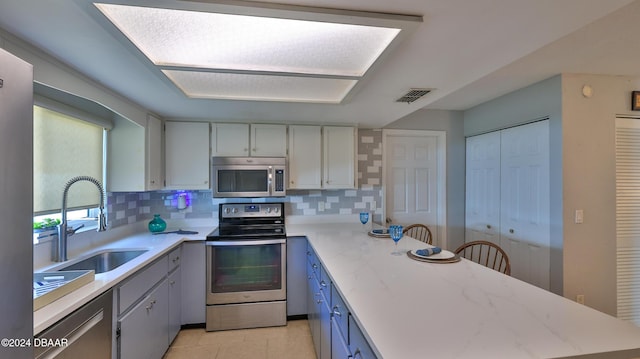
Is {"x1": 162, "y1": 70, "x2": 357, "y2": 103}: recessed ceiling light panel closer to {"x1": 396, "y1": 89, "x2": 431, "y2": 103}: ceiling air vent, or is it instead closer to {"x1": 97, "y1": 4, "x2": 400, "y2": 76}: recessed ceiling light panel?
{"x1": 97, "y1": 4, "x2": 400, "y2": 76}: recessed ceiling light panel

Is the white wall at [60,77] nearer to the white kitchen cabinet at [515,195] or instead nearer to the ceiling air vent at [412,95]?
the ceiling air vent at [412,95]

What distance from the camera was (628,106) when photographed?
229cm

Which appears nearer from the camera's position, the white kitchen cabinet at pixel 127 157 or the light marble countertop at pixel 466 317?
the light marble countertop at pixel 466 317

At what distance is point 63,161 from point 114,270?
0.95 meters

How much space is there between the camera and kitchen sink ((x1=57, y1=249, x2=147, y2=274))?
6.18 feet

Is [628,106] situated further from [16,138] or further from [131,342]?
[131,342]

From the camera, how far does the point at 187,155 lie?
Result: 283 centimetres

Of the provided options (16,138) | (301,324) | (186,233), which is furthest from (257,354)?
(16,138)

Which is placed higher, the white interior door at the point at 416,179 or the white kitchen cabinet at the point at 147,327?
the white interior door at the point at 416,179

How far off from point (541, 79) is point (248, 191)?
2875 mm

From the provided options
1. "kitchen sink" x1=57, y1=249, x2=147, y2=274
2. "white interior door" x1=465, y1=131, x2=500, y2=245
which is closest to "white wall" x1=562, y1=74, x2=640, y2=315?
"white interior door" x1=465, y1=131, x2=500, y2=245

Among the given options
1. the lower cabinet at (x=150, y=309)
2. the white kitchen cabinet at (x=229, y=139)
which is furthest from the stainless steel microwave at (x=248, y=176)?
the lower cabinet at (x=150, y=309)

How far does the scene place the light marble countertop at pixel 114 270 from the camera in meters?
1.04

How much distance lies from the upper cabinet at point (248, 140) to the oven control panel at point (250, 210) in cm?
57
